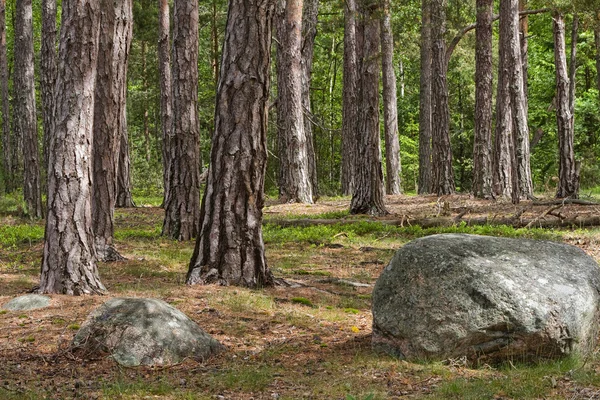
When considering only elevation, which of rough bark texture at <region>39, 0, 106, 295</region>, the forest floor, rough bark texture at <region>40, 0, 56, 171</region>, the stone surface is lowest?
the forest floor

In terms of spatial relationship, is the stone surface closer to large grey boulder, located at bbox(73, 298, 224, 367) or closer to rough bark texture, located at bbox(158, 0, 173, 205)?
large grey boulder, located at bbox(73, 298, 224, 367)

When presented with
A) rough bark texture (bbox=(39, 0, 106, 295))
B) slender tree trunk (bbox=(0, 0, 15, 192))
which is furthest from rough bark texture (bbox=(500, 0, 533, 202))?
slender tree trunk (bbox=(0, 0, 15, 192))

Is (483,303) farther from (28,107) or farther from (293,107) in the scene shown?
(28,107)

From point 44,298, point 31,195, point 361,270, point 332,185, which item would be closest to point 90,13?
point 44,298

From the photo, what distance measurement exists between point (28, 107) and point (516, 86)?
47.3 ft

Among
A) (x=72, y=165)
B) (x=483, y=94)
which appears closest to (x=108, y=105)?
(x=72, y=165)

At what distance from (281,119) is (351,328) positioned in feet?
49.5

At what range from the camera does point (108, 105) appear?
10.5 metres

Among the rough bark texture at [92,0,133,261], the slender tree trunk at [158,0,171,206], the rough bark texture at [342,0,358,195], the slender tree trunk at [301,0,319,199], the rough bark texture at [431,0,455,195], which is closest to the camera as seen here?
the rough bark texture at [92,0,133,261]

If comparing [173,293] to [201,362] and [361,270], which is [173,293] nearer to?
[201,362]

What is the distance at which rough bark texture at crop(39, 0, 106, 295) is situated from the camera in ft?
26.3

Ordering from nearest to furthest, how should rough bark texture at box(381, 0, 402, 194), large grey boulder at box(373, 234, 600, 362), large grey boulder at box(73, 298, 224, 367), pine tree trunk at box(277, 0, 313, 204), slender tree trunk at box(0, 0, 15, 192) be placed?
large grey boulder at box(373, 234, 600, 362) → large grey boulder at box(73, 298, 224, 367) → pine tree trunk at box(277, 0, 313, 204) → slender tree trunk at box(0, 0, 15, 192) → rough bark texture at box(381, 0, 402, 194)

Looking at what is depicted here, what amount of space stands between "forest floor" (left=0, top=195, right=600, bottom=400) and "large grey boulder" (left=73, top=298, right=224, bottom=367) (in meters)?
0.13

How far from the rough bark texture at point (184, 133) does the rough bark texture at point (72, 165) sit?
16.9 ft
